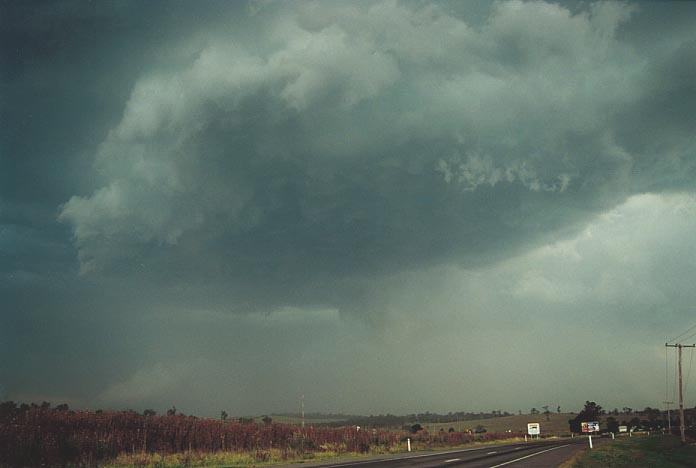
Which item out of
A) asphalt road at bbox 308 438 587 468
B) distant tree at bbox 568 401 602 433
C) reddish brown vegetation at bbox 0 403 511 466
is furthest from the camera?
distant tree at bbox 568 401 602 433

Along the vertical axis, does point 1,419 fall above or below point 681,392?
above

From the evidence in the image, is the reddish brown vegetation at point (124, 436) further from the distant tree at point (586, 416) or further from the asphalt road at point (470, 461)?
the distant tree at point (586, 416)

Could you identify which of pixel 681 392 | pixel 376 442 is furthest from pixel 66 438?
pixel 681 392

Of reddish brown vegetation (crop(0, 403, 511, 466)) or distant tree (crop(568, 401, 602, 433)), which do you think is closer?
reddish brown vegetation (crop(0, 403, 511, 466))

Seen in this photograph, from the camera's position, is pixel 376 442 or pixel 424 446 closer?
pixel 376 442

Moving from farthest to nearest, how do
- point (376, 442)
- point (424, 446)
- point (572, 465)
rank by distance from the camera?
1. point (424, 446)
2. point (376, 442)
3. point (572, 465)

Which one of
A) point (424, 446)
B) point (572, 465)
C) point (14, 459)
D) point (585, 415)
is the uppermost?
point (14, 459)

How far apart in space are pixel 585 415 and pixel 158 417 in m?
147

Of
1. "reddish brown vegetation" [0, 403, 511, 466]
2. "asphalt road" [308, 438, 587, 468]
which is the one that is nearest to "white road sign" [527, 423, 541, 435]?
"reddish brown vegetation" [0, 403, 511, 466]

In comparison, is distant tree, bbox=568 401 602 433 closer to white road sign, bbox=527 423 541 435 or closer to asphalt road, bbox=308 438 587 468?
white road sign, bbox=527 423 541 435

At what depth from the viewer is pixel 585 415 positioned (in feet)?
528

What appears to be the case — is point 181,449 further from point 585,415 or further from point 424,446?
point 585,415

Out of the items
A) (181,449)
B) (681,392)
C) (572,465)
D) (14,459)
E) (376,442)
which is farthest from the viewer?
(681,392)

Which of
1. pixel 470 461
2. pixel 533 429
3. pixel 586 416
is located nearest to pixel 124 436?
pixel 470 461
